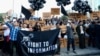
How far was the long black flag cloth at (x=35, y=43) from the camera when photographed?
15164mm

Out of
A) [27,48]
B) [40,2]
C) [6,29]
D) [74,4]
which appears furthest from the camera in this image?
[74,4]

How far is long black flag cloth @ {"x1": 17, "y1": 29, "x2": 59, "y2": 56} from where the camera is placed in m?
15.2

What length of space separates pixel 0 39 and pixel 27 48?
3272 millimetres

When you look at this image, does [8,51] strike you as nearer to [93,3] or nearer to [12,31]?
[12,31]

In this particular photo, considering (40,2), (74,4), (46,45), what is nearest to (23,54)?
(46,45)

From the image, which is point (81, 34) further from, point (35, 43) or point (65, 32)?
point (35, 43)

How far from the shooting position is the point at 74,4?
4075cm

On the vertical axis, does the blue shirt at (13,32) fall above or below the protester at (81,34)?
above

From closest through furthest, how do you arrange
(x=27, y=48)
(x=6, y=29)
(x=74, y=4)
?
(x=27, y=48)
(x=6, y=29)
(x=74, y=4)

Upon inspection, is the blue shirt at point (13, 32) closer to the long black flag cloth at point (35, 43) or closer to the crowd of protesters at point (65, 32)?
the crowd of protesters at point (65, 32)

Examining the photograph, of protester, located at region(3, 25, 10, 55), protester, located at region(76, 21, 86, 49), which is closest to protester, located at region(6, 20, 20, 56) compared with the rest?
protester, located at region(3, 25, 10, 55)

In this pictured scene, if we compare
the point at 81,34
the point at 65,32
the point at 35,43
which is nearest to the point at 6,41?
the point at 35,43

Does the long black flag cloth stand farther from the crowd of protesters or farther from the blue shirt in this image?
the crowd of protesters

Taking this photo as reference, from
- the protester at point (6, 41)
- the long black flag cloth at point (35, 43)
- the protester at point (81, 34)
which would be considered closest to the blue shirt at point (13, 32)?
the long black flag cloth at point (35, 43)
